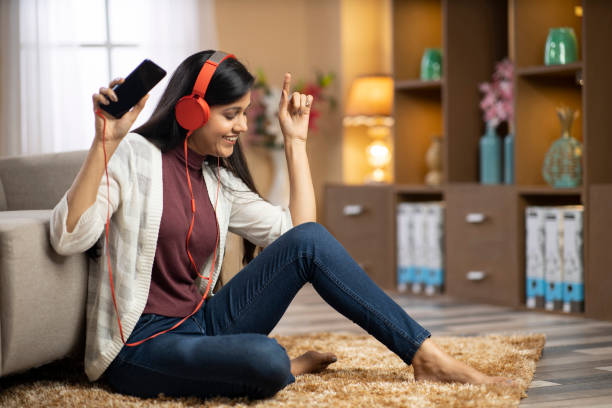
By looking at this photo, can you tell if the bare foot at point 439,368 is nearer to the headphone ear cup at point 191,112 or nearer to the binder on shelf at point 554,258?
the headphone ear cup at point 191,112

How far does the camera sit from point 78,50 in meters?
4.38

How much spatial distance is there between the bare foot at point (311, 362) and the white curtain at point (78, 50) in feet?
8.57

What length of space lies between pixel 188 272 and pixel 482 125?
2.32 meters

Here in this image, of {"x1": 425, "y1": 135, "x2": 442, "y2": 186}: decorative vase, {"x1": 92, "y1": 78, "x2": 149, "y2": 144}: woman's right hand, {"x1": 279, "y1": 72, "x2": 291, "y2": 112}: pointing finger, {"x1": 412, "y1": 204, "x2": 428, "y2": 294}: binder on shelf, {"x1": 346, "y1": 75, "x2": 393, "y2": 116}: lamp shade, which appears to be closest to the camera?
{"x1": 92, "y1": 78, "x2": 149, "y2": 144}: woman's right hand

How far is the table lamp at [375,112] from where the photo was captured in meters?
4.03

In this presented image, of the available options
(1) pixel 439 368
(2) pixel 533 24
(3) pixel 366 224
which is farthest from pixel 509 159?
(1) pixel 439 368

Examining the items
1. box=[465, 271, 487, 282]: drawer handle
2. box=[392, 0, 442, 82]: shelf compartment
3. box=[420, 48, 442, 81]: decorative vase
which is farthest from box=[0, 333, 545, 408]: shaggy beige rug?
box=[392, 0, 442, 82]: shelf compartment

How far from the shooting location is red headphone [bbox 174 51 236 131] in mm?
1638

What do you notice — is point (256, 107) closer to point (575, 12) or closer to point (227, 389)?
point (575, 12)

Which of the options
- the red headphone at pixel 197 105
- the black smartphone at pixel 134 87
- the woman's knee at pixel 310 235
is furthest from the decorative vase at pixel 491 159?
the black smartphone at pixel 134 87

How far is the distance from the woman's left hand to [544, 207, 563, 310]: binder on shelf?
5.14 ft

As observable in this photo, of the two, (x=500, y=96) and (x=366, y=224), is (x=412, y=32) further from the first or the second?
(x=366, y=224)

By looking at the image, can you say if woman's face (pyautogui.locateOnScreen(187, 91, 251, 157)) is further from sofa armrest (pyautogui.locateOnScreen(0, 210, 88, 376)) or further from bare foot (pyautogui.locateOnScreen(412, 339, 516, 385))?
bare foot (pyautogui.locateOnScreen(412, 339, 516, 385))

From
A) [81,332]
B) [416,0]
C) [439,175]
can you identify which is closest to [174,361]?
[81,332]
